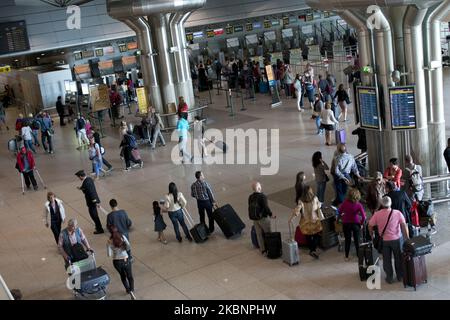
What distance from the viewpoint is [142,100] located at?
80.3ft

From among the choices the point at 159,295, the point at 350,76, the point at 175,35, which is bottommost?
the point at 159,295

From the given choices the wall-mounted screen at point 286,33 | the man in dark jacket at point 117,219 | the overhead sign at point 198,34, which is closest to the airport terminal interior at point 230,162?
the man in dark jacket at point 117,219

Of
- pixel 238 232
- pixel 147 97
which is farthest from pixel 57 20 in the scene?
pixel 238 232

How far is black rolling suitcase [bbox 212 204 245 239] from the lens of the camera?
12562 mm

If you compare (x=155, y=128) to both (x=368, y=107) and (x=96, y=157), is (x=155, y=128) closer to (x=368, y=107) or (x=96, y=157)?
(x=96, y=157)

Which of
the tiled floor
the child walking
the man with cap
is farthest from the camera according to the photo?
the man with cap

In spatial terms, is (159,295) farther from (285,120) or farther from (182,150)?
(285,120)

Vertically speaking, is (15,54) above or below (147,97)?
above

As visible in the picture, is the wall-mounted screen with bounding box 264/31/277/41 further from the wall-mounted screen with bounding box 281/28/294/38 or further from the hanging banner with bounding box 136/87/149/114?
the hanging banner with bounding box 136/87/149/114

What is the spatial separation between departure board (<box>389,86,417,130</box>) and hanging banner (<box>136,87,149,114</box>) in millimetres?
13208

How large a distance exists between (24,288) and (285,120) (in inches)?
522

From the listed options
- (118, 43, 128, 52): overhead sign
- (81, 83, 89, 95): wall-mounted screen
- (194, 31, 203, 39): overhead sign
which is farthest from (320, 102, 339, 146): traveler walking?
(194, 31, 203, 39): overhead sign

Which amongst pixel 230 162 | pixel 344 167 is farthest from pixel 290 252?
pixel 230 162

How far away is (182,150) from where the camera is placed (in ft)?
60.7
